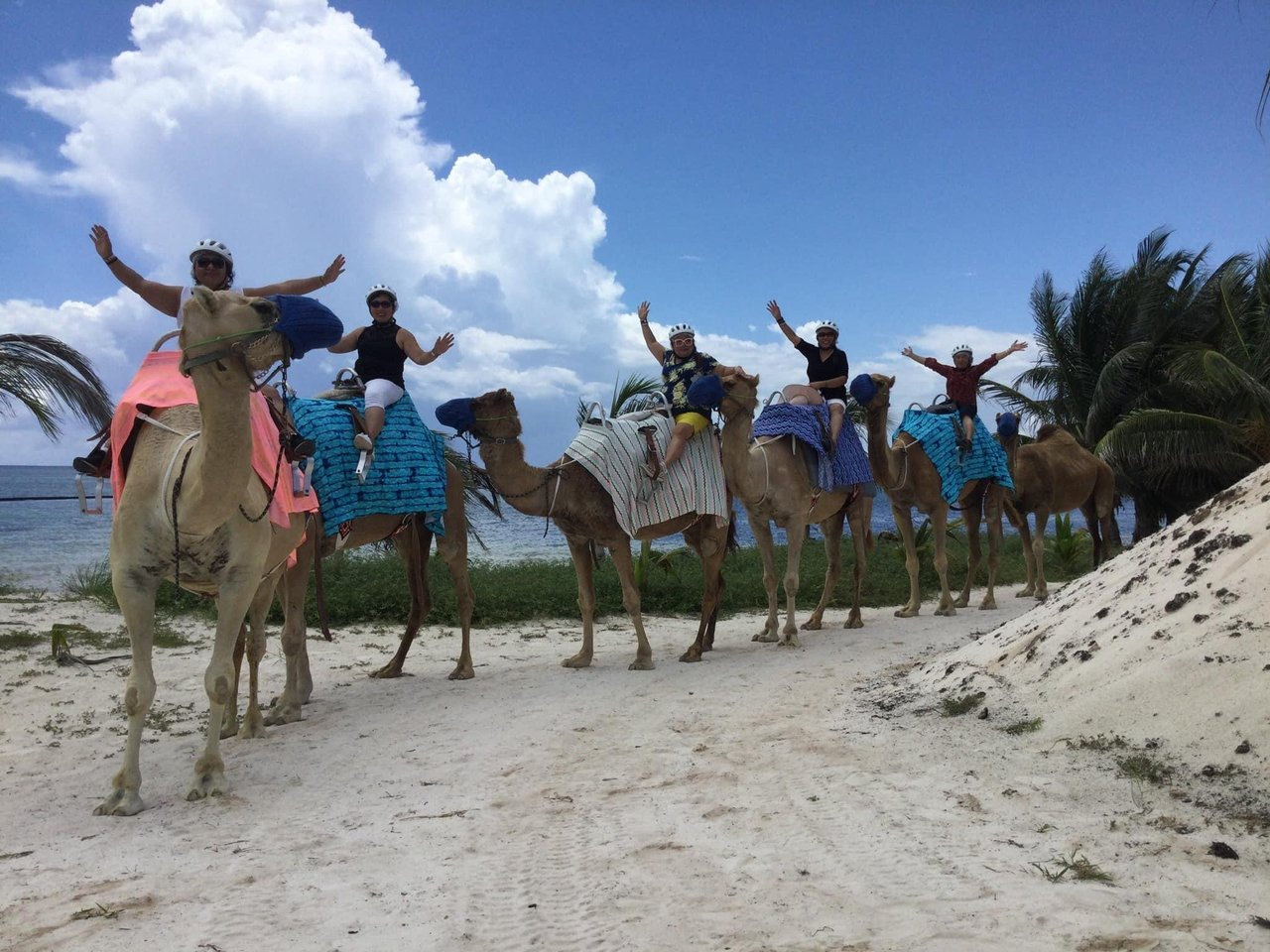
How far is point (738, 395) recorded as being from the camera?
29.1 ft

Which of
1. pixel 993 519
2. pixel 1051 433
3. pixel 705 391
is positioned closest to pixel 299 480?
pixel 705 391

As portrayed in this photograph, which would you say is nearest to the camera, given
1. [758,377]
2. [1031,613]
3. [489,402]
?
[1031,613]

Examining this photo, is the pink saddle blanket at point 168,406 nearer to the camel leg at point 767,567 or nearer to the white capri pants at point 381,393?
the white capri pants at point 381,393

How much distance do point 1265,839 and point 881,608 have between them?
30.5ft

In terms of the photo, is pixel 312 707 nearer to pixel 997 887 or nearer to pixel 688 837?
pixel 688 837

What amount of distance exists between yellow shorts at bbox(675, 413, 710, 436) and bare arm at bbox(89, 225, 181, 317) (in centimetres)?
454

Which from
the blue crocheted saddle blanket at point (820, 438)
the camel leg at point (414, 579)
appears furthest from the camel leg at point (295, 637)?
the blue crocheted saddle blanket at point (820, 438)

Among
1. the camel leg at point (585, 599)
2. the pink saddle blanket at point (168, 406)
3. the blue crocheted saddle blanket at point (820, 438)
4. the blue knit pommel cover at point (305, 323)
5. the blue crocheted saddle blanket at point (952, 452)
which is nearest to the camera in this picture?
the blue knit pommel cover at point (305, 323)

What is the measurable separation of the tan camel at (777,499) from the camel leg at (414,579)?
3026 mm

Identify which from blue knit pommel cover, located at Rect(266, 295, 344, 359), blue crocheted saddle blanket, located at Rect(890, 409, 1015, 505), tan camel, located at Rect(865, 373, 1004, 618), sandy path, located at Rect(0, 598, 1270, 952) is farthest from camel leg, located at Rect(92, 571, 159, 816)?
blue crocheted saddle blanket, located at Rect(890, 409, 1015, 505)

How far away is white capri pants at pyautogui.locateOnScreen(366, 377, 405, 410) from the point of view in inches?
296

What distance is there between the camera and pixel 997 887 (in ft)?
10.3

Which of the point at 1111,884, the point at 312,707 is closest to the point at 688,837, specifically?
the point at 1111,884

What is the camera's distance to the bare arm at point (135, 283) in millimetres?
5391
